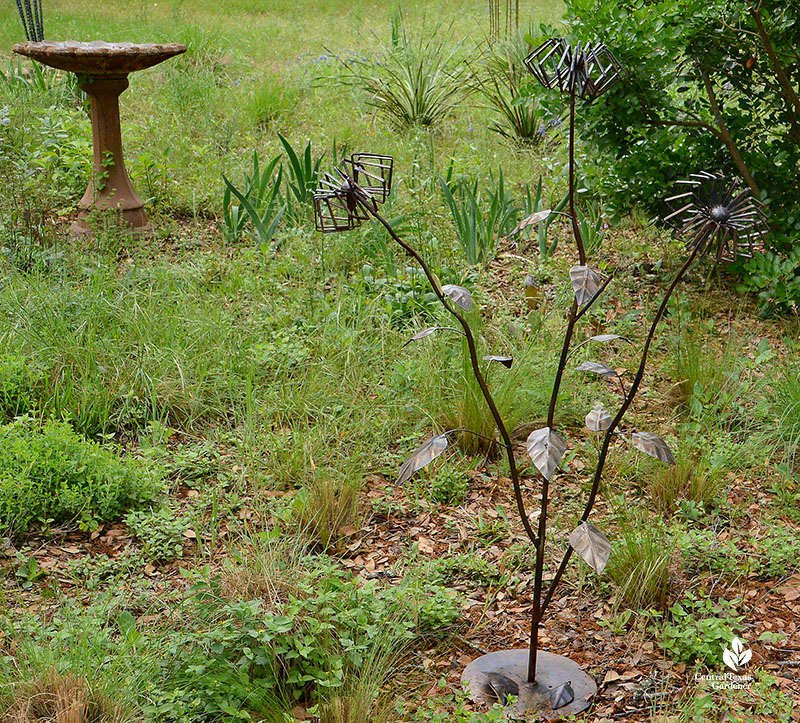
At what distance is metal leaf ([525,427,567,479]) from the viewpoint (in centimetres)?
179

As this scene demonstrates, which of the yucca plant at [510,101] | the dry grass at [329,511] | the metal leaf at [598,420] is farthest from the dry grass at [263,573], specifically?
the yucca plant at [510,101]

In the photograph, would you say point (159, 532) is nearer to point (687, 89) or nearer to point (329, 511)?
point (329, 511)

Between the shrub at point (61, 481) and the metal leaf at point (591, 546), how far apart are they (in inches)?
60.2

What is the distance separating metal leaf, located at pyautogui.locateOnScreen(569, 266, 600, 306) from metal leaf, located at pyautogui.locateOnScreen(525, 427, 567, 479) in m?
0.29

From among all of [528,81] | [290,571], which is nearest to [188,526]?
[290,571]

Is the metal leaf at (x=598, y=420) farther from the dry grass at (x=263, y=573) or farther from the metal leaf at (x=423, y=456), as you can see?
the dry grass at (x=263, y=573)

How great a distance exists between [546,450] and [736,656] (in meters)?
0.82

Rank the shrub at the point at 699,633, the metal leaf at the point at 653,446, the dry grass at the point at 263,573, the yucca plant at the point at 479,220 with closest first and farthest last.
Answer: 1. the metal leaf at the point at 653,446
2. the shrub at the point at 699,633
3. the dry grass at the point at 263,573
4. the yucca plant at the point at 479,220

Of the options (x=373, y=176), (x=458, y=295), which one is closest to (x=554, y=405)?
(x=458, y=295)

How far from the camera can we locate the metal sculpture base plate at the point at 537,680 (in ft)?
6.79

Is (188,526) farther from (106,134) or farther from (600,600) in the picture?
(106,134)

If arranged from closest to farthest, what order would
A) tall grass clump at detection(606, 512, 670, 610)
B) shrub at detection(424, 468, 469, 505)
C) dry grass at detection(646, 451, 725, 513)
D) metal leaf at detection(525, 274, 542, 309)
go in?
tall grass clump at detection(606, 512, 670, 610), dry grass at detection(646, 451, 725, 513), shrub at detection(424, 468, 469, 505), metal leaf at detection(525, 274, 542, 309)

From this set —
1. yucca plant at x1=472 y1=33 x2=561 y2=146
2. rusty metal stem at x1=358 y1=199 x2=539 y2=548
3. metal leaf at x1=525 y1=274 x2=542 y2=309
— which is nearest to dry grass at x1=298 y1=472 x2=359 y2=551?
rusty metal stem at x1=358 y1=199 x2=539 y2=548

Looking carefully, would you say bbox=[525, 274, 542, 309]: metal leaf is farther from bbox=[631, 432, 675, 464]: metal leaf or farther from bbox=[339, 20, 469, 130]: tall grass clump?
Answer: bbox=[339, 20, 469, 130]: tall grass clump
